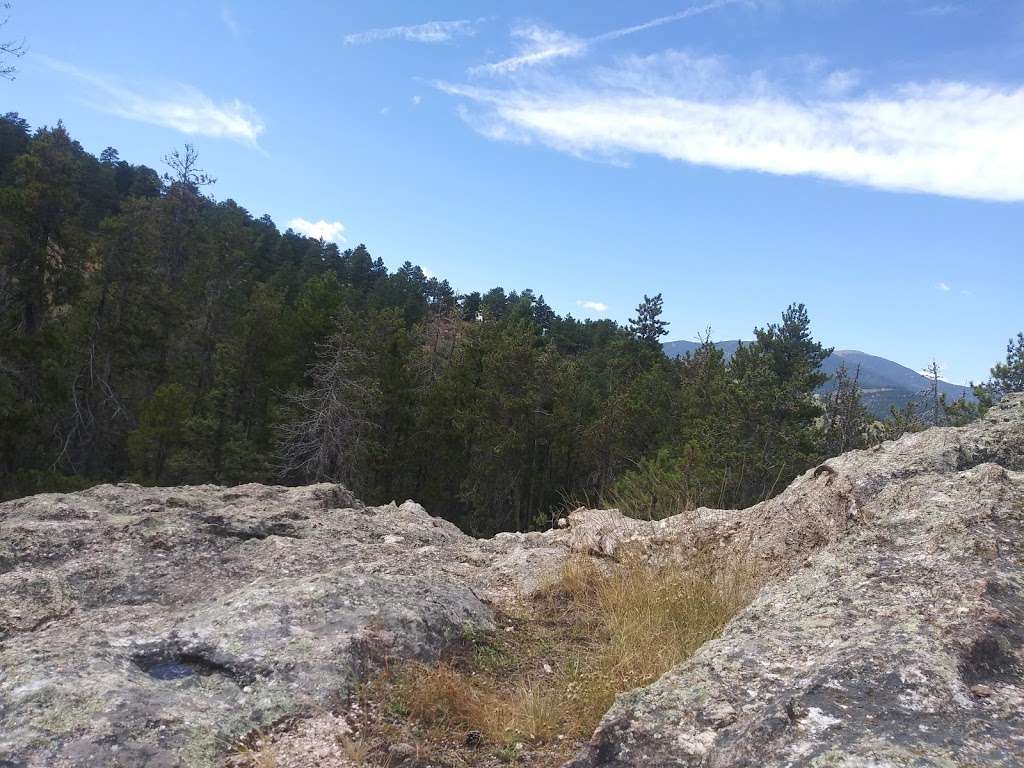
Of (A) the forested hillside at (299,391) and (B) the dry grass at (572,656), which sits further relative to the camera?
(A) the forested hillside at (299,391)

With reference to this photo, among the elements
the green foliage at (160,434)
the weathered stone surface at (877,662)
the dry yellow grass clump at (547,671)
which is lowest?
the green foliage at (160,434)

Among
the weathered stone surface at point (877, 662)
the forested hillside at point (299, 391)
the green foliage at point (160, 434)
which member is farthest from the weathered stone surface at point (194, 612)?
the green foliage at point (160, 434)

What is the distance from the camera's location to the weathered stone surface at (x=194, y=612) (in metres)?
2.20

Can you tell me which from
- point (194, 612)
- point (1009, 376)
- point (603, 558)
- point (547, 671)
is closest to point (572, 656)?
point (547, 671)

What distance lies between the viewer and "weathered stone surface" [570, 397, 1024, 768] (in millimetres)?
1588

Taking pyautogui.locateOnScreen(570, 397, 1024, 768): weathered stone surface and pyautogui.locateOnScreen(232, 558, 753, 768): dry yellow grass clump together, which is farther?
pyautogui.locateOnScreen(232, 558, 753, 768): dry yellow grass clump

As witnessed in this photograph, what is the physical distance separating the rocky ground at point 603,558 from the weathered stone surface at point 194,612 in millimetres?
12

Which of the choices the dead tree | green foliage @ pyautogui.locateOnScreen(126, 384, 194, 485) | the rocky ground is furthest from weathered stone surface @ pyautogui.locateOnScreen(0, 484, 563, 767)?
green foliage @ pyautogui.locateOnScreen(126, 384, 194, 485)

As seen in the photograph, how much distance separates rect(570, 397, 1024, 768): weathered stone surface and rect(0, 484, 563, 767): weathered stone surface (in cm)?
137

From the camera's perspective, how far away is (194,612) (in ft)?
10.3

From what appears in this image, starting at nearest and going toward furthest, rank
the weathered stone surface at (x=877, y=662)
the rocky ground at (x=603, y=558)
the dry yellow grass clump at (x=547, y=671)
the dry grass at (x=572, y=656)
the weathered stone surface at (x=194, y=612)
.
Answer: the weathered stone surface at (x=877, y=662) < the rocky ground at (x=603, y=558) < the weathered stone surface at (x=194, y=612) < the dry yellow grass clump at (x=547, y=671) < the dry grass at (x=572, y=656)

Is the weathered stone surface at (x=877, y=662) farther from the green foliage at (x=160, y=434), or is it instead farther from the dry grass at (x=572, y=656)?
the green foliage at (x=160, y=434)

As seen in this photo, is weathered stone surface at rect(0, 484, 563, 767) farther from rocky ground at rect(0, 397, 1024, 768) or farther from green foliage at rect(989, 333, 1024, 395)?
green foliage at rect(989, 333, 1024, 395)

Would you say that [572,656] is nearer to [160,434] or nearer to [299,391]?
[160,434]
